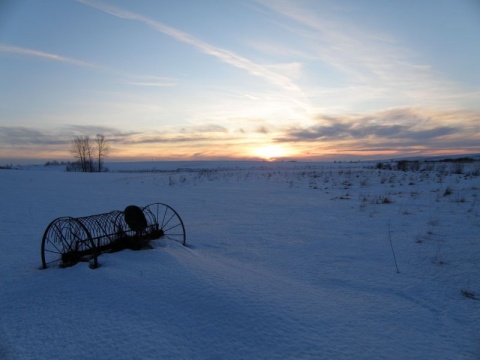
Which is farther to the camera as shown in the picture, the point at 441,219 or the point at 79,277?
the point at 441,219

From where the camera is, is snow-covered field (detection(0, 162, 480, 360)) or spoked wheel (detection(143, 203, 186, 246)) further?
spoked wheel (detection(143, 203, 186, 246))

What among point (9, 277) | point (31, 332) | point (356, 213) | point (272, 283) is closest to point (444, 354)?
point (272, 283)

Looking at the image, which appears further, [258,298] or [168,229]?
[168,229]

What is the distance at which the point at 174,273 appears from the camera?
3.88 metres

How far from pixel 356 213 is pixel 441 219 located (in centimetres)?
221

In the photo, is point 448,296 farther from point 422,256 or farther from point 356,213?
point 356,213

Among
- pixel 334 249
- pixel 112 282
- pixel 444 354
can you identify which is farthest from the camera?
pixel 334 249

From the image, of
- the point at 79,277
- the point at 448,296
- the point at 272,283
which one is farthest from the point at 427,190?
the point at 79,277

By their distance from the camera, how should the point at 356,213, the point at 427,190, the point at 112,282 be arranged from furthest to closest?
the point at 427,190 < the point at 356,213 < the point at 112,282

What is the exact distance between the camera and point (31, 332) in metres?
2.77

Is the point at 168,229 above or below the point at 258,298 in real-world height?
above

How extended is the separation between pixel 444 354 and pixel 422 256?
9.32 ft

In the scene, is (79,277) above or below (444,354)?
above

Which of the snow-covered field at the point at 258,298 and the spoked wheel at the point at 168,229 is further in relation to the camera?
the spoked wheel at the point at 168,229
